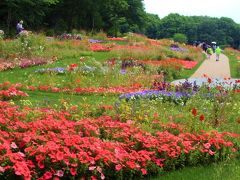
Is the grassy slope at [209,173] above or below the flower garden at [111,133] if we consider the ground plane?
below

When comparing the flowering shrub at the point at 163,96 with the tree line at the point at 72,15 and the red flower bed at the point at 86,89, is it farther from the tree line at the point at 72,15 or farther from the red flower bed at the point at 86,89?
the tree line at the point at 72,15

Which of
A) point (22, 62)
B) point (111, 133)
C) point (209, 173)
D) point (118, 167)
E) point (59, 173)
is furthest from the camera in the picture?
point (22, 62)

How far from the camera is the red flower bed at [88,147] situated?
612 centimetres

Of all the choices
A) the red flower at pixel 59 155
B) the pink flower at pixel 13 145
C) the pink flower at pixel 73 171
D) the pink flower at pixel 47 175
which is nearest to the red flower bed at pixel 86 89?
the pink flower at pixel 13 145

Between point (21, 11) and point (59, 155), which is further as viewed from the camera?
point (21, 11)

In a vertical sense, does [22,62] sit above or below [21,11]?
below

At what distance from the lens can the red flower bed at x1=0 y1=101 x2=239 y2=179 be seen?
20.1 feet

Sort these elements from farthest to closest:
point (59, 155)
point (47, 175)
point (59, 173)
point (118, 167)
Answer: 1. point (118, 167)
2. point (59, 155)
3. point (59, 173)
4. point (47, 175)

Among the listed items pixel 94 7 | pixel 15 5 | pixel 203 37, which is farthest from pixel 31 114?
pixel 203 37

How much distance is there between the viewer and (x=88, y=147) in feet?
22.1

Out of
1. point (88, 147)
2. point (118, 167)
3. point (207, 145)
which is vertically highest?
point (88, 147)

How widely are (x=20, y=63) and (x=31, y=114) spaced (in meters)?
11.5

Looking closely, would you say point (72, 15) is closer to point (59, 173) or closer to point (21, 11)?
point (21, 11)

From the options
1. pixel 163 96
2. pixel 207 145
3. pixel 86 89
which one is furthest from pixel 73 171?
pixel 86 89
